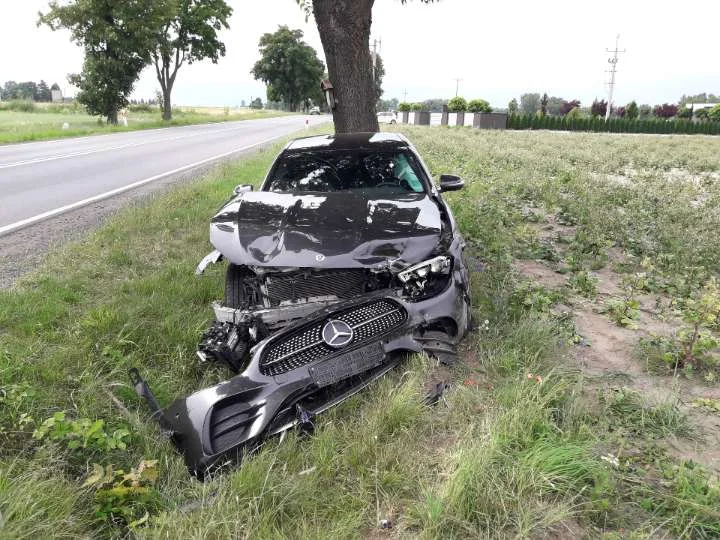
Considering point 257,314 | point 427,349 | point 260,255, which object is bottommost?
point 427,349

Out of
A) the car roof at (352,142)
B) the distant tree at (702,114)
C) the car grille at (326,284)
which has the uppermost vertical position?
the distant tree at (702,114)

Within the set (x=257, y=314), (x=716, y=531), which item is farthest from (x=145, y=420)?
(x=716, y=531)

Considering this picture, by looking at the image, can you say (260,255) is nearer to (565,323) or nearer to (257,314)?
(257,314)

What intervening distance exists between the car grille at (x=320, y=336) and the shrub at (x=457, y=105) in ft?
138

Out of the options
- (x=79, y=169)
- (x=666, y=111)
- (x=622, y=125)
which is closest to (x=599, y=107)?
(x=666, y=111)

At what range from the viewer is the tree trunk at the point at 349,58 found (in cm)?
686

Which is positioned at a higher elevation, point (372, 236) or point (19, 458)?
point (372, 236)

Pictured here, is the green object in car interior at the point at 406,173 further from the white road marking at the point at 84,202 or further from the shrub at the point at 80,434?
the white road marking at the point at 84,202

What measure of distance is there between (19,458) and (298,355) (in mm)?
1348

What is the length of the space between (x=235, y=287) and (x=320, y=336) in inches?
32.8

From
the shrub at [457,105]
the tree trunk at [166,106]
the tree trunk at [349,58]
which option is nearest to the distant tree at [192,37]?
the tree trunk at [166,106]

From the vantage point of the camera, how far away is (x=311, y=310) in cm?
285

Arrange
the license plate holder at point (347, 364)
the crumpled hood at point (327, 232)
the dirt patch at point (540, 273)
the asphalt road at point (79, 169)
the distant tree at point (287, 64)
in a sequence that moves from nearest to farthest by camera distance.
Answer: the license plate holder at point (347, 364) → the crumpled hood at point (327, 232) → the dirt patch at point (540, 273) → the asphalt road at point (79, 169) → the distant tree at point (287, 64)

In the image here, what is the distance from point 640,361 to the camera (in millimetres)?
3326
